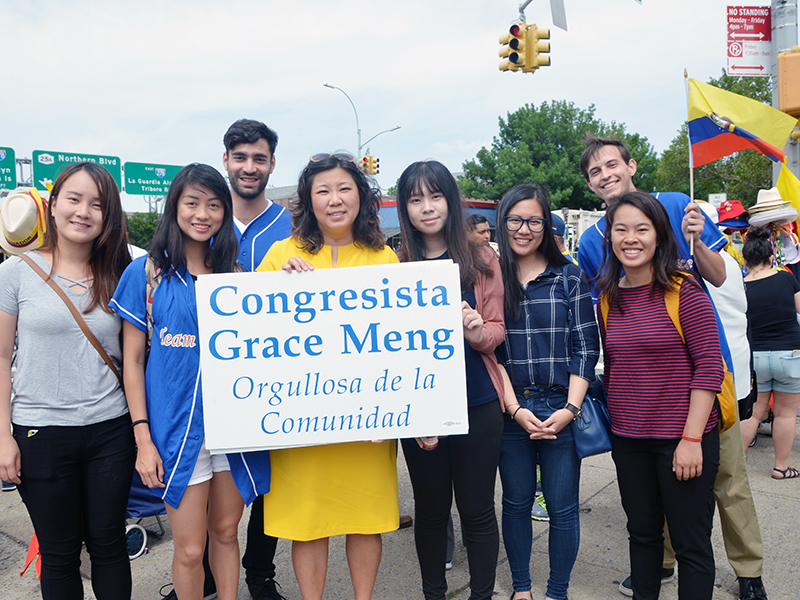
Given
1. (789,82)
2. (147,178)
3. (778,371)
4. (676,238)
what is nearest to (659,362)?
(676,238)

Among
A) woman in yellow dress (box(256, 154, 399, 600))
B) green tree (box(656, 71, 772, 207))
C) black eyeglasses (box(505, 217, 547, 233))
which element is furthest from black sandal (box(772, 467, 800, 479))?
green tree (box(656, 71, 772, 207))

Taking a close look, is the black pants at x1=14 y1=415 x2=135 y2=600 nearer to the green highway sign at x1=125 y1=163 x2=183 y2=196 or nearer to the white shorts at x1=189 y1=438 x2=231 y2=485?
the white shorts at x1=189 y1=438 x2=231 y2=485

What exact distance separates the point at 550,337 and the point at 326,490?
1.21 m

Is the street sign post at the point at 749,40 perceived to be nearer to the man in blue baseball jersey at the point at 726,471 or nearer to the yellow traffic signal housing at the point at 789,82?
the yellow traffic signal housing at the point at 789,82

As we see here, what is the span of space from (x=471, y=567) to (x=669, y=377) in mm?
1221

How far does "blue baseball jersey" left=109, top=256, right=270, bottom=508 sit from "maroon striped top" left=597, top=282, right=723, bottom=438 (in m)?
1.81

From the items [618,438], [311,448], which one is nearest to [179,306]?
[311,448]

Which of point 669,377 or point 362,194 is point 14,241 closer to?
point 362,194

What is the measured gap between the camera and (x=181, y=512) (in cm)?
235

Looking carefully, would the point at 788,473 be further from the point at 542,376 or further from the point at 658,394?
the point at 542,376

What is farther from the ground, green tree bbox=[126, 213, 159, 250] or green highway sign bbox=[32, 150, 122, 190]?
green highway sign bbox=[32, 150, 122, 190]

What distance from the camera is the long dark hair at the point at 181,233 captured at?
7.98 feet

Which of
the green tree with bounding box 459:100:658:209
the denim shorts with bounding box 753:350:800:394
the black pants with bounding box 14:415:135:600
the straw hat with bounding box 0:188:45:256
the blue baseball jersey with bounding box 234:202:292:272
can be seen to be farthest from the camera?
the green tree with bounding box 459:100:658:209

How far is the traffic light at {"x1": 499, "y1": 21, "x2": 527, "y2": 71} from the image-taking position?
428 inches
